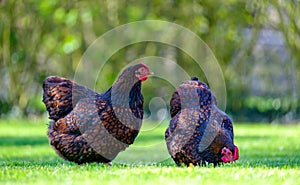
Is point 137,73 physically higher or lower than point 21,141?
higher

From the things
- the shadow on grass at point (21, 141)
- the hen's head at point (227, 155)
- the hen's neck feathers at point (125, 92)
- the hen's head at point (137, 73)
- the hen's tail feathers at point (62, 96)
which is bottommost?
the shadow on grass at point (21, 141)

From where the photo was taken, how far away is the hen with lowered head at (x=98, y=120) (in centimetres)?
711

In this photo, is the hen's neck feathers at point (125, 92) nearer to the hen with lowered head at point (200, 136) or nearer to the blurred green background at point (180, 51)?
the hen with lowered head at point (200, 136)

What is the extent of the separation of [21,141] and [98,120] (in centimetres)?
682

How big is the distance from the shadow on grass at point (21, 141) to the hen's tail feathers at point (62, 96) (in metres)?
5.30

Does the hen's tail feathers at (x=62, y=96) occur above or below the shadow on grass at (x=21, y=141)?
above

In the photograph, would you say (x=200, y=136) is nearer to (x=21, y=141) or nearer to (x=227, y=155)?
(x=227, y=155)

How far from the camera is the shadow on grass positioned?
42.5ft

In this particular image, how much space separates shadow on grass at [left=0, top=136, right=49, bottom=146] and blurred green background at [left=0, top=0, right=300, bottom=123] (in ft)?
22.4

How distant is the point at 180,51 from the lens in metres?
22.7

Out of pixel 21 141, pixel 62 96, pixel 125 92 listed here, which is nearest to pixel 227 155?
pixel 125 92

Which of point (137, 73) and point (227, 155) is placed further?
point (137, 73)

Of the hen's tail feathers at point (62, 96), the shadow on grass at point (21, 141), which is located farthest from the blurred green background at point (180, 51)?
the hen's tail feathers at point (62, 96)

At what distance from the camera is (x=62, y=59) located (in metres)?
23.6
